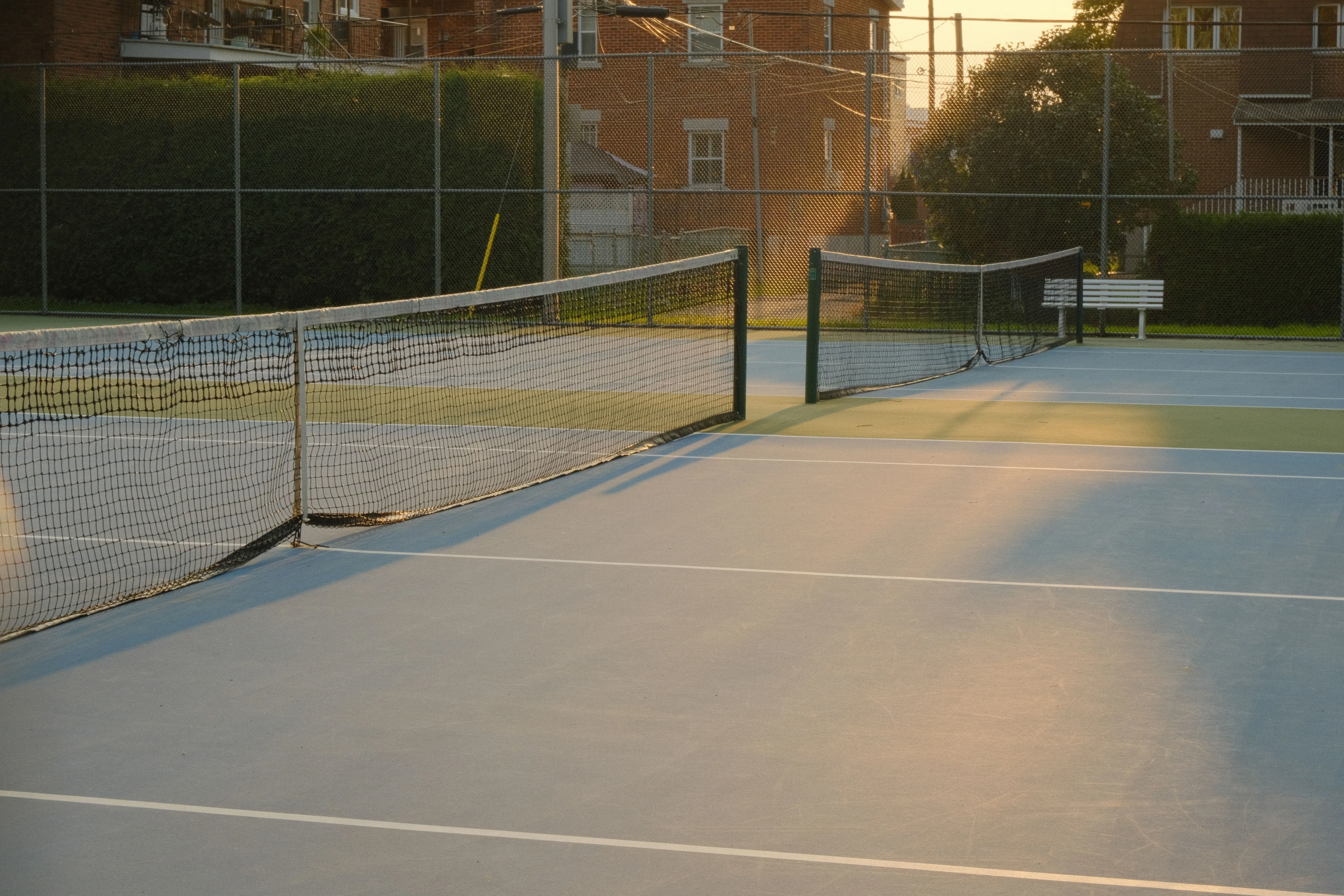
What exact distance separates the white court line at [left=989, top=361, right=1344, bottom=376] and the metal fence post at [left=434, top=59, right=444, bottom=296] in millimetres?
8140

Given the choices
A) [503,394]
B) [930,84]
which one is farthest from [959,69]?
[503,394]

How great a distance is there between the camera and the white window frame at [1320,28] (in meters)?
36.2

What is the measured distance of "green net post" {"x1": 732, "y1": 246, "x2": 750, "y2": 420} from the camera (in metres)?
12.0

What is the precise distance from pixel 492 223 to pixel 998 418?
11789 mm

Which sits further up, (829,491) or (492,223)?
(492,223)

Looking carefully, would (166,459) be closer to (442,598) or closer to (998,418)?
(442,598)

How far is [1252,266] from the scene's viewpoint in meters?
21.2

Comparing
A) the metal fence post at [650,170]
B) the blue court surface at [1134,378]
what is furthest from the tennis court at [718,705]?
the metal fence post at [650,170]

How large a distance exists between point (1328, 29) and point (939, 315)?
2096 cm

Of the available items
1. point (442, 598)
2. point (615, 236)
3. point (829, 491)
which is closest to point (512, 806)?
point (442, 598)

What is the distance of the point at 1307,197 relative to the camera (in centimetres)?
2059

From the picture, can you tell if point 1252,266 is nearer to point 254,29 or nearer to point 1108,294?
point 1108,294

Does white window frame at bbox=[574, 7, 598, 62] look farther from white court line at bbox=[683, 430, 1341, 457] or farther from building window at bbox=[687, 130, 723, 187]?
white court line at bbox=[683, 430, 1341, 457]

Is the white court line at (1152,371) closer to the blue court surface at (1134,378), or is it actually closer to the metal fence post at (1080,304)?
the blue court surface at (1134,378)
